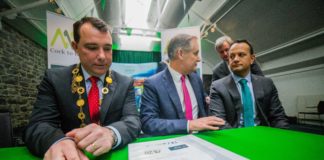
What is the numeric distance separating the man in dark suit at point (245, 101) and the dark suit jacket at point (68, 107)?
918 mm

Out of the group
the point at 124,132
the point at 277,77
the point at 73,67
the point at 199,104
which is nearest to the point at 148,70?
the point at 199,104

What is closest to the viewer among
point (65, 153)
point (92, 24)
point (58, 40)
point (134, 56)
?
point (65, 153)

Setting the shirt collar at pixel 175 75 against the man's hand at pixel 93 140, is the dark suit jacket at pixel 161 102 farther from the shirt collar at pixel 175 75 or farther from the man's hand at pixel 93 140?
the man's hand at pixel 93 140

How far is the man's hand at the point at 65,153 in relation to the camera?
24.1 inches

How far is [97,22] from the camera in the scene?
1.33m

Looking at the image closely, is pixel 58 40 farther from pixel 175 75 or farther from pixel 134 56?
pixel 134 56

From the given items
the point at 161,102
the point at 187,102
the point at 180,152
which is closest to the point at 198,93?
the point at 187,102

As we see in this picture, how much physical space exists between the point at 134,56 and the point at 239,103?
4907 mm

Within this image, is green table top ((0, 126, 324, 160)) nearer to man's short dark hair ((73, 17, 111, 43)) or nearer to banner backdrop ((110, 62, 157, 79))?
man's short dark hair ((73, 17, 111, 43))

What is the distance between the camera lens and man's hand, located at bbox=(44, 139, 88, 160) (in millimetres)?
611

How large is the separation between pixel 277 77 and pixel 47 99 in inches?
333

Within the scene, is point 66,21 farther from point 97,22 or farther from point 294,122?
point 294,122

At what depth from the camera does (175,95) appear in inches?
66.2

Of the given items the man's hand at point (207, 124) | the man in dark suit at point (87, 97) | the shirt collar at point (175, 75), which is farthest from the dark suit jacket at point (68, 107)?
the shirt collar at point (175, 75)
